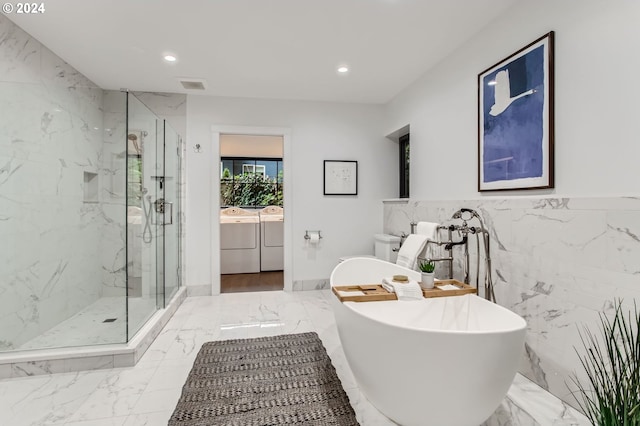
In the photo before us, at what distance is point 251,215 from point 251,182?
80cm

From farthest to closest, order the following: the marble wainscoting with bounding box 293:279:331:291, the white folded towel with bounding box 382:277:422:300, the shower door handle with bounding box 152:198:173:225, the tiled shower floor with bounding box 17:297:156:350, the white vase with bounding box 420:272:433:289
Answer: the marble wainscoting with bounding box 293:279:331:291 < the shower door handle with bounding box 152:198:173:225 < the tiled shower floor with bounding box 17:297:156:350 < the white vase with bounding box 420:272:433:289 < the white folded towel with bounding box 382:277:422:300

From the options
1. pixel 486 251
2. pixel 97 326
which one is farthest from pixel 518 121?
pixel 97 326

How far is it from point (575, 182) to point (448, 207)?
105 centimetres

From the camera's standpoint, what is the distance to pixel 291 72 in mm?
3035

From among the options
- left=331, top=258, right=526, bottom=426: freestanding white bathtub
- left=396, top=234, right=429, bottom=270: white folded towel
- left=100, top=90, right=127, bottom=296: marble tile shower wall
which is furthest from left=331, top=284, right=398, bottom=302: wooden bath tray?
left=100, top=90, right=127, bottom=296: marble tile shower wall

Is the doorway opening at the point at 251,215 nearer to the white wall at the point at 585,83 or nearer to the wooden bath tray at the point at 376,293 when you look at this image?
the wooden bath tray at the point at 376,293

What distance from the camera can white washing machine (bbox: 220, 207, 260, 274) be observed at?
16.3 feet

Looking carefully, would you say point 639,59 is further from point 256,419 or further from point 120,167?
point 120,167

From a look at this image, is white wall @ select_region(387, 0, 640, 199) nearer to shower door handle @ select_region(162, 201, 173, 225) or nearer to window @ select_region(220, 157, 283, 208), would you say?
shower door handle @ select_region(162, 201, 173, 225)

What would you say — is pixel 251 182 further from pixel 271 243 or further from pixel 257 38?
pixel 257 38

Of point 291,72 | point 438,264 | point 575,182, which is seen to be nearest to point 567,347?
point 575,182

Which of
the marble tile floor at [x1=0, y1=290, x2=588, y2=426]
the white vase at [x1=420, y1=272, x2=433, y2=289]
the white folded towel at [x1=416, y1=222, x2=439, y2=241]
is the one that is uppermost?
the white folded towel at [x1=416, y1=222, x2=439, y2=241]

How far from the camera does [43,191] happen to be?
8.34 feet

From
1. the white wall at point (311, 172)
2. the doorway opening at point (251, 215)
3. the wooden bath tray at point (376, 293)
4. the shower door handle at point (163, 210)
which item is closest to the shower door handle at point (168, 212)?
the shower door handle at point (163, 210)
